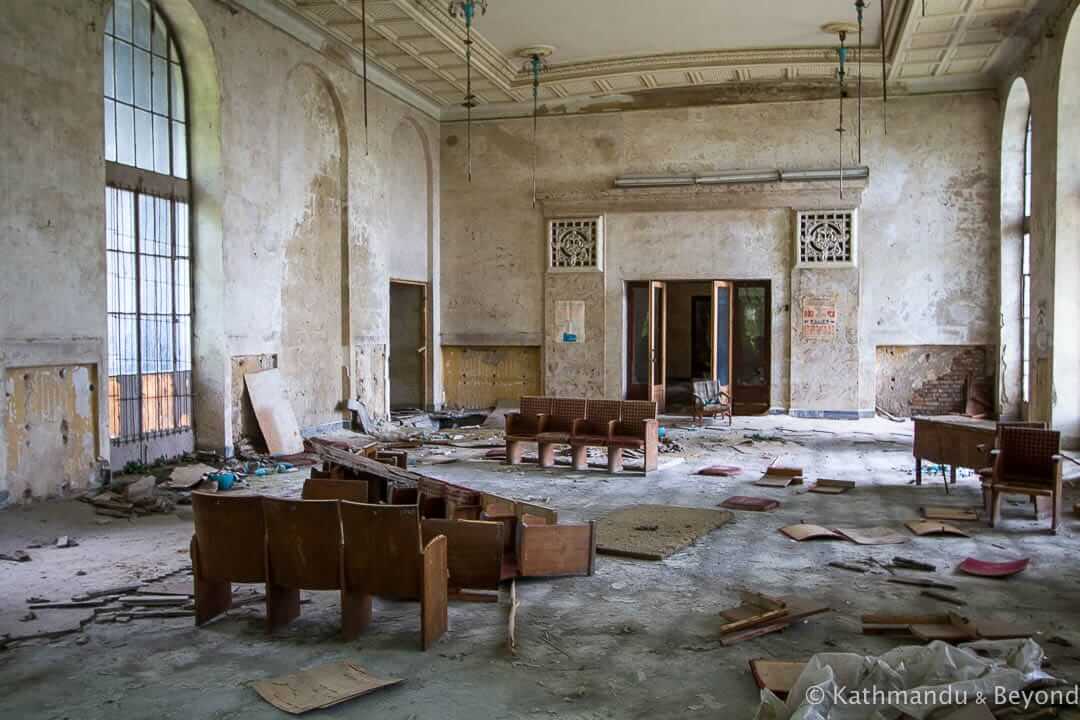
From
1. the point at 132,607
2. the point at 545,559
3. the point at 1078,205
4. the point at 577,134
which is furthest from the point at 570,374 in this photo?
the point at 132,607

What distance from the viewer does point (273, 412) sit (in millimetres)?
10922

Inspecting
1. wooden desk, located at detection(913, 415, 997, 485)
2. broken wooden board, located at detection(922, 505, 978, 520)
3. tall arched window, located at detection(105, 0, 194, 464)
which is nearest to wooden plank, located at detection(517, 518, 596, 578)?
broken wooden board, located at detection(922, 505, 978, 520)

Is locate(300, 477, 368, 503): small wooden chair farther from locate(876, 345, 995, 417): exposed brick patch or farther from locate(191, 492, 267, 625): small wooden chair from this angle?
locate(876, 345, 995, 417): exposed brick patch

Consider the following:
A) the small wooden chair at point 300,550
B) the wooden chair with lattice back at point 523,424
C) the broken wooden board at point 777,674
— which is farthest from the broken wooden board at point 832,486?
the small wooden chair at point 300,550

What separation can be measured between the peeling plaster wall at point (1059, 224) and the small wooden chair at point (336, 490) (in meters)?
8.91

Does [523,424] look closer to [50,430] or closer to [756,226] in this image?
[50,430]

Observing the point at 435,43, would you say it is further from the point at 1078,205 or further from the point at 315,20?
the point at 1078,205

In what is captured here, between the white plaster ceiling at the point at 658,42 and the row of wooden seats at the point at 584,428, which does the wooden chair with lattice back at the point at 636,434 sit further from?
the white plaster ceiling at the point at 658,42

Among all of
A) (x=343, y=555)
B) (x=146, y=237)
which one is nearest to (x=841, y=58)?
(x=146, y=237)

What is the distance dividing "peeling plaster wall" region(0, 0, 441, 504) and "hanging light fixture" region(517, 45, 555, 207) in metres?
1.89

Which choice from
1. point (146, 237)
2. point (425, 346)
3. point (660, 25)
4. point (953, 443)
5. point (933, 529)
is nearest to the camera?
point (933, 529)

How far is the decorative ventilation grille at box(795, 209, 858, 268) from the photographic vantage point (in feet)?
47.3

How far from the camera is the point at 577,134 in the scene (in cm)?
1573

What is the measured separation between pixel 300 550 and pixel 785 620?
106 inches
